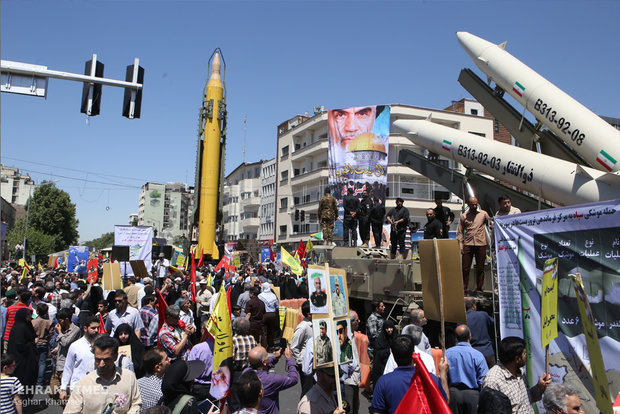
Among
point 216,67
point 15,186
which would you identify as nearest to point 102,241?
point 15,186

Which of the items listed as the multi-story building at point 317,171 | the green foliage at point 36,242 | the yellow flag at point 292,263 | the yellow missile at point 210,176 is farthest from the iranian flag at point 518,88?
the green foliage at point 36,242

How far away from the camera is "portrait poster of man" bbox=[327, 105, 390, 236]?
84.4 ft

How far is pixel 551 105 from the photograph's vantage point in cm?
1115

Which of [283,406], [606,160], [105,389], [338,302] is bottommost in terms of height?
[283,406]

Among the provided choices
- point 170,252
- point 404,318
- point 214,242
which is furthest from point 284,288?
point 170,252

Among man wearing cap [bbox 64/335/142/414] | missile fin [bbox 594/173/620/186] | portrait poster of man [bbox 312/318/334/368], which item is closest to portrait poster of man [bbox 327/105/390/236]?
missile fin [bbox 594/173/620/186]

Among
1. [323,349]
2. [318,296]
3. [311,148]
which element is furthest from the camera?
[311,148]

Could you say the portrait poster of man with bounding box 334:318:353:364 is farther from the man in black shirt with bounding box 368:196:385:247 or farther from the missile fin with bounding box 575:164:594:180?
the man in black shirt with bounding box 368:196:385:247

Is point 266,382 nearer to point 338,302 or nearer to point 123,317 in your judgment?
point 338,302

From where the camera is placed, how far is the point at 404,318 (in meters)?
8.72

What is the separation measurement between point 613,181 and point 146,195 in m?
109

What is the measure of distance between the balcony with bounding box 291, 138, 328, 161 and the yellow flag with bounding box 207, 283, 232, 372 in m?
37.0

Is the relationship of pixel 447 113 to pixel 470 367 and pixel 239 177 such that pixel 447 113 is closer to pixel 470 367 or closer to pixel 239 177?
pixel 239 177

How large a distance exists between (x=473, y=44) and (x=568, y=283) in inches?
400
